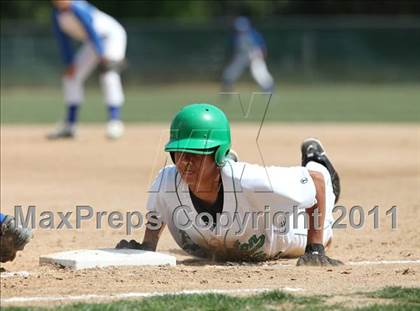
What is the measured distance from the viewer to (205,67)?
3244cm

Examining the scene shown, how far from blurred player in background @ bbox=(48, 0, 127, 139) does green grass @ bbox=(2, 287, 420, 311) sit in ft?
31.9

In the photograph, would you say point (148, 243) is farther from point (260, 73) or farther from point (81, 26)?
point (260, 73)

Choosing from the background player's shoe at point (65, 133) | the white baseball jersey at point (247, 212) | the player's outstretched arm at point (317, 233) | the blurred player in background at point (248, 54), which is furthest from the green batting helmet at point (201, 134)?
the blurred player in background at point (248, 54)

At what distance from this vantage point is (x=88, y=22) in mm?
14242

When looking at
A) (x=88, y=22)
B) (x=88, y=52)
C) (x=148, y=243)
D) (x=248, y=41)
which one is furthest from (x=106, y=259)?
(x=248, y=41)

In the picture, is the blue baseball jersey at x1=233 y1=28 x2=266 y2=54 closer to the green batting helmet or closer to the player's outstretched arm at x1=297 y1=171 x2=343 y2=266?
the player's outstretched arm at x1=297 y1=171 x2=343 y2=266

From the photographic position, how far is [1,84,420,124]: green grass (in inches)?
765

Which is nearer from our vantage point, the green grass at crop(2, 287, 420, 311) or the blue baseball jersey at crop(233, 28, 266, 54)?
the green grass at crop(2, 287, 420, 311)

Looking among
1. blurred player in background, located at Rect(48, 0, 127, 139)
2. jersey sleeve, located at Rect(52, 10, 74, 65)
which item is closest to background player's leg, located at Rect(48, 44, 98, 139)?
blurred player in background, located at Rect(48, 0, 127, 139)

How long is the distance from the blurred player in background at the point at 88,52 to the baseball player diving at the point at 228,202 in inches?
321

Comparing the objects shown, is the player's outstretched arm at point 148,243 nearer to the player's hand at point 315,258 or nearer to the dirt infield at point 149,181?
the dirt infield at point 149,181

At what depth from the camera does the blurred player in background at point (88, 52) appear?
566 inches

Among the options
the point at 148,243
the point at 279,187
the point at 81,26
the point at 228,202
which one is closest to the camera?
the point at 279,187

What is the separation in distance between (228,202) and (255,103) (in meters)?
17.1
